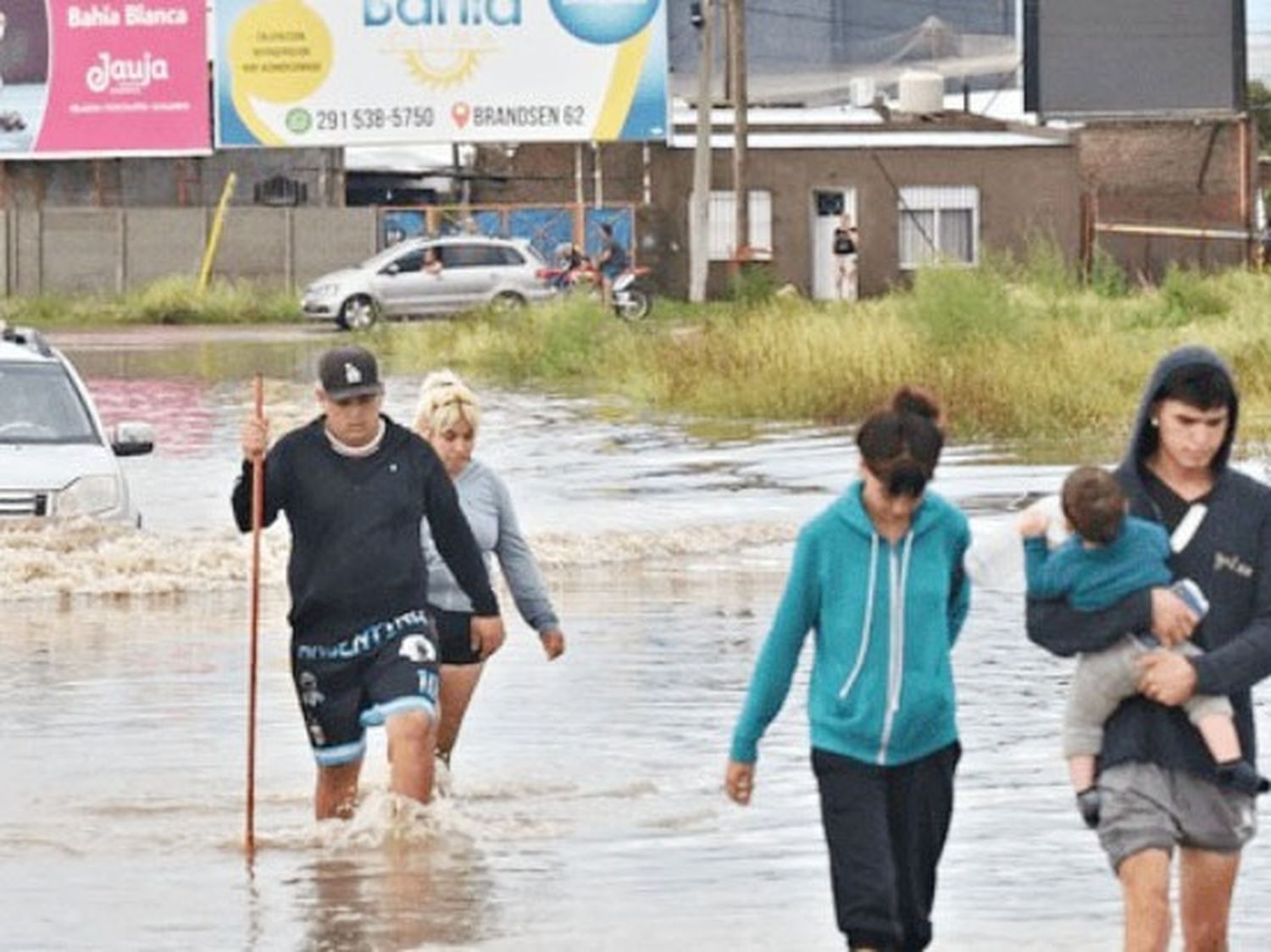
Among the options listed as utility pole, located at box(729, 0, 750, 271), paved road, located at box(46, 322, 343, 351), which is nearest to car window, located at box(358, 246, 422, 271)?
paved road, located at box(46, 322, 343, 351)

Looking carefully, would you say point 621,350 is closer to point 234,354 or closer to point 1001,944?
point 234,354

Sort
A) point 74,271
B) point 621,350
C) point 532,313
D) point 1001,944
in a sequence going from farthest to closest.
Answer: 1. point 74,271
2. point 532,313
3. point 621,350
4. point 1001,944

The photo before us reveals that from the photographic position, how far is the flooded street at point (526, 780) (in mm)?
11164

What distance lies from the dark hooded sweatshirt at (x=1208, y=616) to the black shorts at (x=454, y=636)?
14.0ft

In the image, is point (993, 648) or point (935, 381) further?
point (935, 381)

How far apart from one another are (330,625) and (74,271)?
55.1 metres

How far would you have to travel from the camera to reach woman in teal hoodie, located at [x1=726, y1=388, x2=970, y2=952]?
28.6 feet

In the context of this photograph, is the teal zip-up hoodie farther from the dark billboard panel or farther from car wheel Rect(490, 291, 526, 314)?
the dark billboard panel

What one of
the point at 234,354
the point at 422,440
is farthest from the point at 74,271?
the point at 422,440

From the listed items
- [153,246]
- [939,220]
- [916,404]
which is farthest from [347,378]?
[153,246]

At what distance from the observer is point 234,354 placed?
165 ft

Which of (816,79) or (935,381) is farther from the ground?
(816,79)

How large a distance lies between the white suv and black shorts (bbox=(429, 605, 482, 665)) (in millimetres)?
8881

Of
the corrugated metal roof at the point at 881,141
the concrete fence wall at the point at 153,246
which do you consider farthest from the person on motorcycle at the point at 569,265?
the concrete fence wall at the point at 153,246
